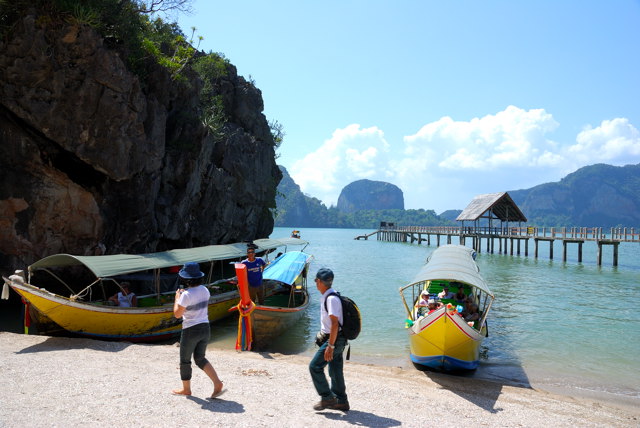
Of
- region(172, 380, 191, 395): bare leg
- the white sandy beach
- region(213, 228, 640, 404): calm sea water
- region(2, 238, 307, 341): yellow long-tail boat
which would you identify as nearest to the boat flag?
the white sandy beach

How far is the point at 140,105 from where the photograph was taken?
1745 centimetres

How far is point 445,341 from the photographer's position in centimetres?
932

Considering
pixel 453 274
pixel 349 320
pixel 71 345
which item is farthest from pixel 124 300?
pixel 453 274

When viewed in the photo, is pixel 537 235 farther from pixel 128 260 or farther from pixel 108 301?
pixel 108 301

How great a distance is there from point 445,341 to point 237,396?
4729 millimetres

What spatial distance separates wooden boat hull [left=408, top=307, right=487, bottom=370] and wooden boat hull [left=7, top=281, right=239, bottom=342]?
277 inches

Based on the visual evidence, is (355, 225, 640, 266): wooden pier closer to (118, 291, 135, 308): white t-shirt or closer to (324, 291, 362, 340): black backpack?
(118, 291, 135, 308): white t-shirt

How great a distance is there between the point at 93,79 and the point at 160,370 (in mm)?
11995

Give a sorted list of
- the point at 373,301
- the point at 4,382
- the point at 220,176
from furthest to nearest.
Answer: the point at 220,176 < the point at 373,301 < the point at 4,382

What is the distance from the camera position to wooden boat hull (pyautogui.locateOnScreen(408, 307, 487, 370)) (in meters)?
9.17

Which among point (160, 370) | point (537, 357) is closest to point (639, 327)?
point (537, 357)

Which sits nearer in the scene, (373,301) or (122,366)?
(122,366)

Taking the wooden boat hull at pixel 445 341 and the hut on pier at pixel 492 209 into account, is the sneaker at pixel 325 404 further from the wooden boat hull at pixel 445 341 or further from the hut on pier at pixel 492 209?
the hut on pier at pixel 492 209

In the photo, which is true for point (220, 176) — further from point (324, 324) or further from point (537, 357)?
point (324, 324)
